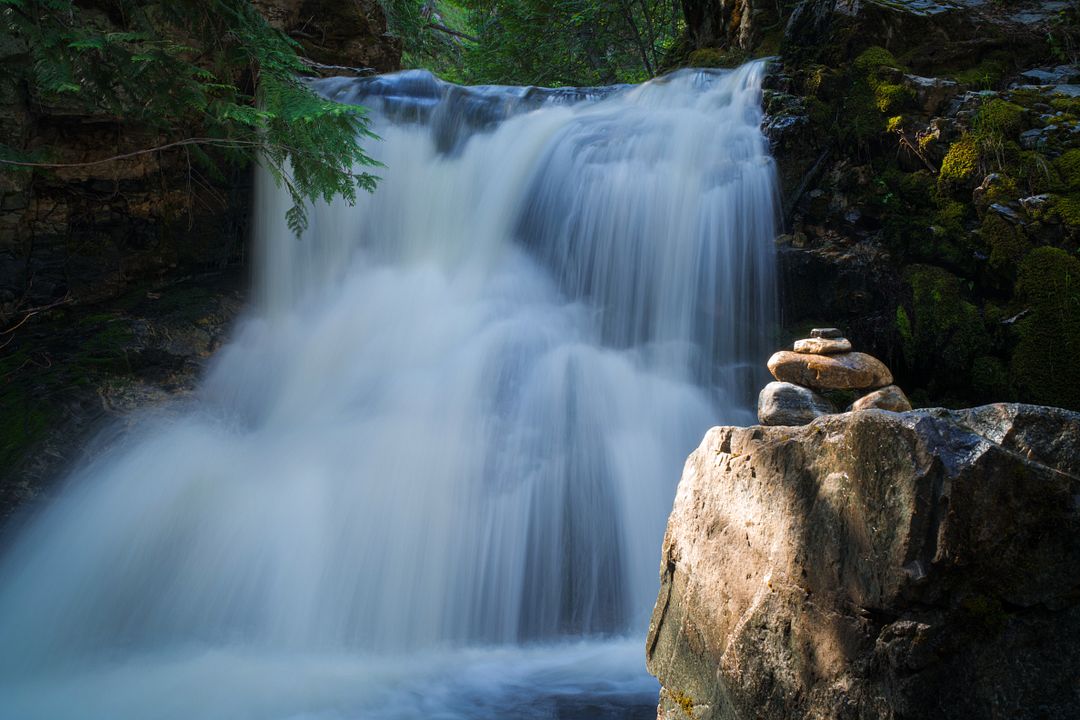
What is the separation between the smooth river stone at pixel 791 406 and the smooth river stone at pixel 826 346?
0.87ft

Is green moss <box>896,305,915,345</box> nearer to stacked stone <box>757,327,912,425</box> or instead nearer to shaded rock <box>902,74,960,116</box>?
stacked stone <box>757,327,912,425</box>

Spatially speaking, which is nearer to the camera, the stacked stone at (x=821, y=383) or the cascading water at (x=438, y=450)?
the cascading water at (x=438, y=450)

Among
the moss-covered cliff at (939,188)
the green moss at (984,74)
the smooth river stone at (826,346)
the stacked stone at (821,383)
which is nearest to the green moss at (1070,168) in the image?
the moss-covered cliff at (939,188)

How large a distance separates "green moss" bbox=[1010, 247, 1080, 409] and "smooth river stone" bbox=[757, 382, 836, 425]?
153 centimetres

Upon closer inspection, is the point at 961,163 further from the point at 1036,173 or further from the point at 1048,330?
the point at 1048,330

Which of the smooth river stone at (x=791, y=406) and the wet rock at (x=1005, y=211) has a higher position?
the wet rock at (x=1005, y=211)

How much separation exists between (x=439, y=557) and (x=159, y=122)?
381 centimetres

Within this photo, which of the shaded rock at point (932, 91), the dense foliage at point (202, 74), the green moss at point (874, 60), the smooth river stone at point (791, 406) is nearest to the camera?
the dense foliage at point (202, 74)

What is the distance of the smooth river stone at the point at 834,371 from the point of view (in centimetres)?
445

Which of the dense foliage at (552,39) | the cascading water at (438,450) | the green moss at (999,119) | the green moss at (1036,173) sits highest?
the dense foliage at (552,39)

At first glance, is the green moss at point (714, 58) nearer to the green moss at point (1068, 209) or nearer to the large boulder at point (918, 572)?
the green moss at point (1068, 209)

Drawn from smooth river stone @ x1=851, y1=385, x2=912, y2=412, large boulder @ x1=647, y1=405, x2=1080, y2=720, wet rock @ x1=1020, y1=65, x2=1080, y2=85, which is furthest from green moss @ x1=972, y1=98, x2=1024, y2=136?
large boulder @ x1=647, y1=405, x2=1080, y2=720

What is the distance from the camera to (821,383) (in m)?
4.49

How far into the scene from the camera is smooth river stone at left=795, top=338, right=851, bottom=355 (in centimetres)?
455
